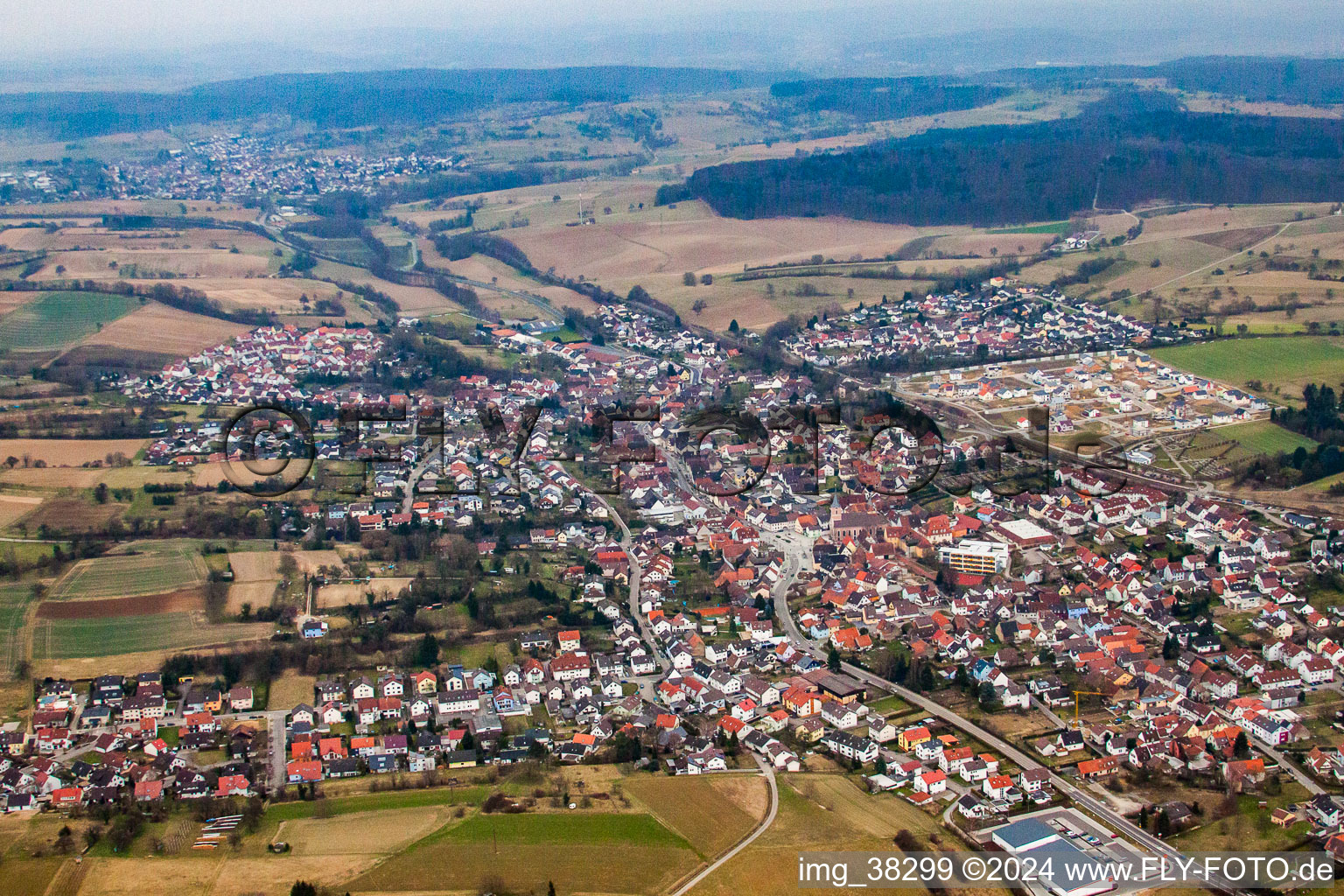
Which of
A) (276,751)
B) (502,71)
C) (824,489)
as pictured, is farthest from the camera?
(502,71)

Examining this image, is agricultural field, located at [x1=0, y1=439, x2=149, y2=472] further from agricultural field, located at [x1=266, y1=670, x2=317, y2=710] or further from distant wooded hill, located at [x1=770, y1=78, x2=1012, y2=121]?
distant wooded hill, located at [x1=770, y1=78, x2=1012, y2=121]

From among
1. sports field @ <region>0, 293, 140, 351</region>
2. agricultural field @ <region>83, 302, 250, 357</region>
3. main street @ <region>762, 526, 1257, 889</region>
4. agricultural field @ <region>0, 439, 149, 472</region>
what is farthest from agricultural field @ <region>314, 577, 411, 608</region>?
sports field @ <region>0, 293, 140, 351</region>

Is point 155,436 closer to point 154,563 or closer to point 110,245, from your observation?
point 154,563

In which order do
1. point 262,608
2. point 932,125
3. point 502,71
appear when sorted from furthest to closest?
point 502,71
point 932,125
point 262,608

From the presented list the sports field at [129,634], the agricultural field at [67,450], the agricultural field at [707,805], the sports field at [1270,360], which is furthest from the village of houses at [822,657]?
the sports field at [1270,360]

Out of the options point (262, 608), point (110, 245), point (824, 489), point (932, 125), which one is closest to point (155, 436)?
point (262, 608)

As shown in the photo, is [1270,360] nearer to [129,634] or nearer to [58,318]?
[129,634]

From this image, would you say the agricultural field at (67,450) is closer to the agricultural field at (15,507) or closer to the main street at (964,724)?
the agricultural field at (15,507)
